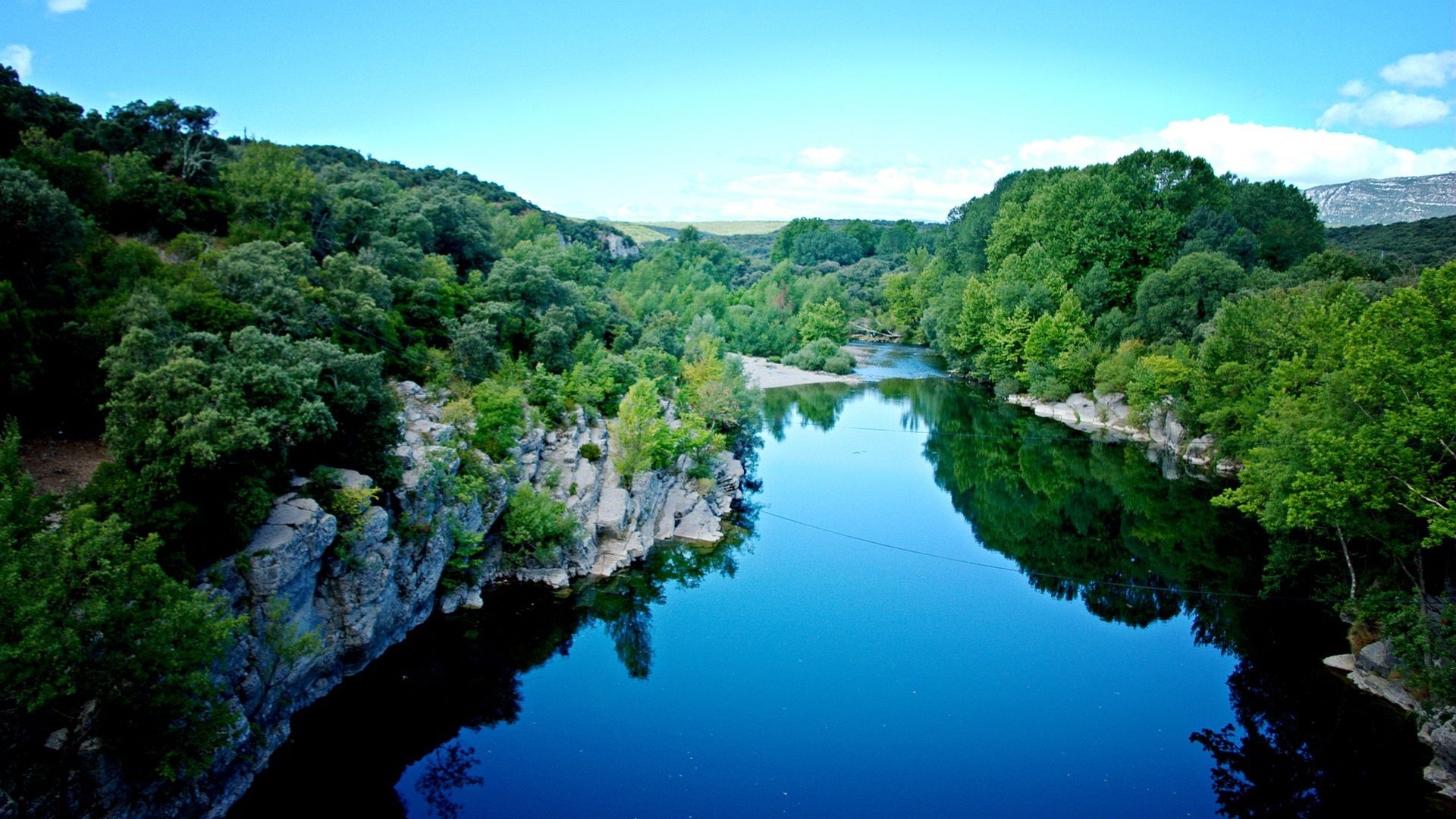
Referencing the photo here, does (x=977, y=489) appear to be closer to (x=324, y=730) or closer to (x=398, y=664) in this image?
(x=398, y=664)

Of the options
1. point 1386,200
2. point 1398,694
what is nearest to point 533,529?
point 1398,694

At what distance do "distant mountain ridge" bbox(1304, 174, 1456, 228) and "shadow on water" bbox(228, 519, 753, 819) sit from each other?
310 ft

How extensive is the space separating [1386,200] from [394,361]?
396ft

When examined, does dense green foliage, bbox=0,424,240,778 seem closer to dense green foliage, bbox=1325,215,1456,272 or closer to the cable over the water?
the cable over the water

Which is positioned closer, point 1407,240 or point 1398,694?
point 1398,694

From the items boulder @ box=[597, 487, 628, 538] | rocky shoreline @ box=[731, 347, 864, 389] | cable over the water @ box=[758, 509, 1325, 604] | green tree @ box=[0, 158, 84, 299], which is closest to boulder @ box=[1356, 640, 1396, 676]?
cable over the water @ box=[758, 509, 1325, 604]

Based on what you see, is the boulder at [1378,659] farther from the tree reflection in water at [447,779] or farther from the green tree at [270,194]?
the green tree at [270,194]

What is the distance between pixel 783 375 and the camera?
8256 cm

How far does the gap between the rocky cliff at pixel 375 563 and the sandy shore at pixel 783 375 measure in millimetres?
40295

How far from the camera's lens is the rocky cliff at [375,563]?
1772 centimetres

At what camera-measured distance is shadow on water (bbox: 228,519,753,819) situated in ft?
63.5

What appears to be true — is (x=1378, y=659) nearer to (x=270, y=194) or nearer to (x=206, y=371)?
(x=206, y=371)

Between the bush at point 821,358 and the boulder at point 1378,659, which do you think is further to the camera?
the bush at point 821,358

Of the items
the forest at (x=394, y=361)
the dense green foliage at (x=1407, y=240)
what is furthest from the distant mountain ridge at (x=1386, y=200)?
the forest at (x=394, y=361)
